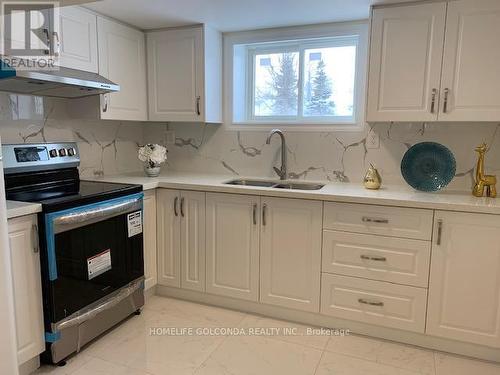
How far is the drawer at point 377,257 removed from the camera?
215 cm

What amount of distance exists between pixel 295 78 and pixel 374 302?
174 cm

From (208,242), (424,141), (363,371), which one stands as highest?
(424,141)

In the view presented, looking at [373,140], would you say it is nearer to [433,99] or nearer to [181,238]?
[433,99]

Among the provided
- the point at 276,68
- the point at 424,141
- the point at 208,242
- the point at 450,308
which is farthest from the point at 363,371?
the point at 276,68

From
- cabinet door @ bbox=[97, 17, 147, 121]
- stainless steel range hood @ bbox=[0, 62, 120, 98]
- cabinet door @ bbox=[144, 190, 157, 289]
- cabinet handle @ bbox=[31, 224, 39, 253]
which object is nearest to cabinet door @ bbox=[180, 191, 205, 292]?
cabinet door @ bbox=[144, 190, 157, 289]

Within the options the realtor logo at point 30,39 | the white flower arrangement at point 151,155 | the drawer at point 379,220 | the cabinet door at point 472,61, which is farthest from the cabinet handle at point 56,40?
the cabinet door at point 472,61

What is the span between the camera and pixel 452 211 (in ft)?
6.70

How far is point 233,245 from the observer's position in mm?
2562

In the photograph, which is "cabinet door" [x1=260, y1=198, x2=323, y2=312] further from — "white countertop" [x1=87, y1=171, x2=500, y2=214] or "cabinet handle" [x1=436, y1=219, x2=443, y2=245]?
"cabinet handle" [x1=436, y1=219, x2=443, y2=245]

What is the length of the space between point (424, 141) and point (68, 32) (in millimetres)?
2389

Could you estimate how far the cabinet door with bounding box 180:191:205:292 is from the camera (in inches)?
103

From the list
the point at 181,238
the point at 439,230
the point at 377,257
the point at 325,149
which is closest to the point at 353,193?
the point at 377,257

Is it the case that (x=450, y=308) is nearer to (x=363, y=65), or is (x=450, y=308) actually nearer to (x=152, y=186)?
(x=363, y=65)

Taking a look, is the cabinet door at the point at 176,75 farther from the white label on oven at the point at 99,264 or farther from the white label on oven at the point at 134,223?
the white label on oven at the point at 99,264
